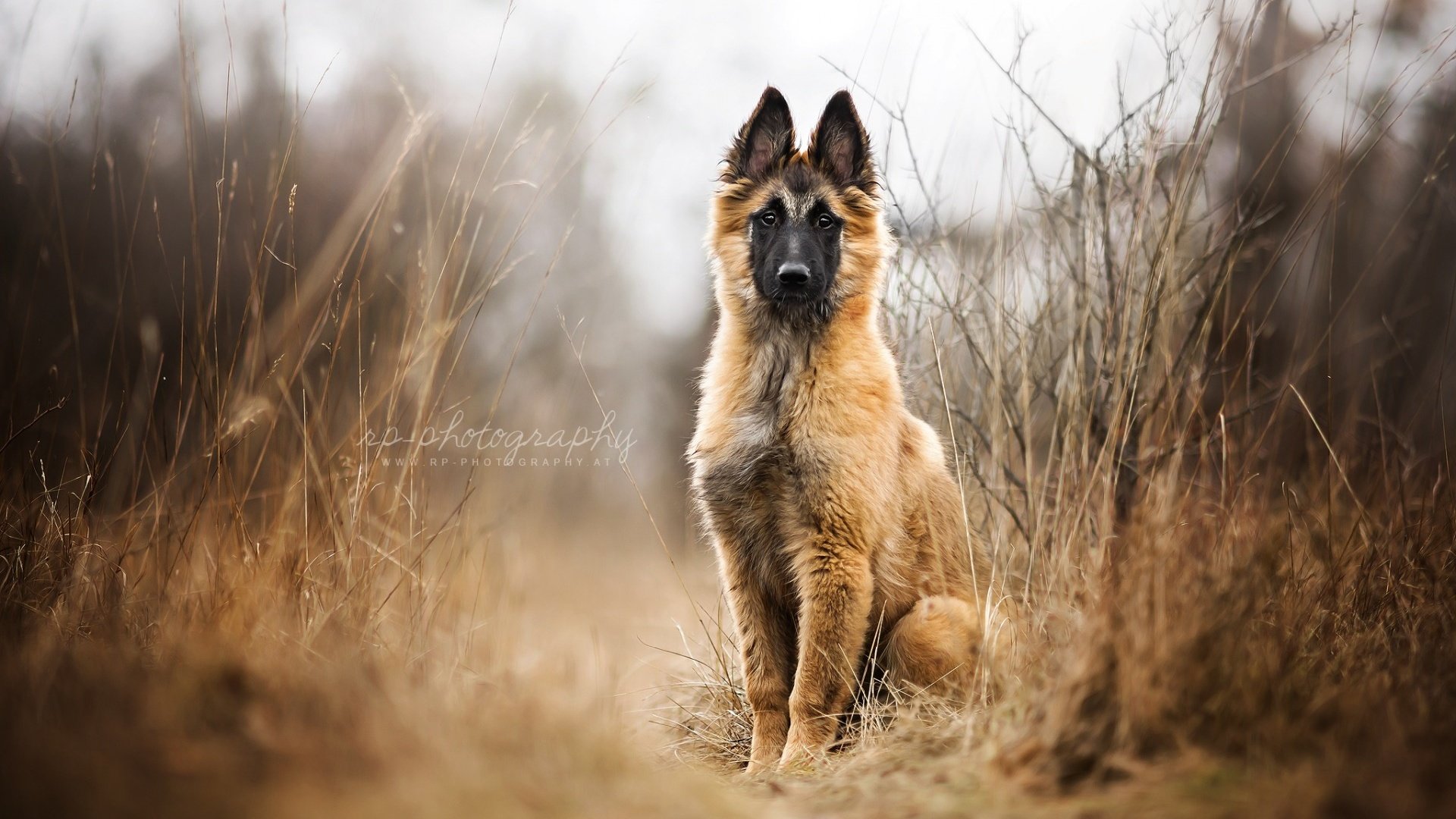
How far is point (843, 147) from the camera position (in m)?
3.92

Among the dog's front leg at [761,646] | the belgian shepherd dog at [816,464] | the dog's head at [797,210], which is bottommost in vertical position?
the dog's front leg at [761,646]

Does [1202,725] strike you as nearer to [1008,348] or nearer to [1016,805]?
[1016,805]

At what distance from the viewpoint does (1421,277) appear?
9531mm

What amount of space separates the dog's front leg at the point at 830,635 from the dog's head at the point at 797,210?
999 millimetres

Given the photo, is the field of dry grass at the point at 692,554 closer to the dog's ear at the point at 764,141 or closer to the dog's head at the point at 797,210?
the dog's head at the point at 797,210

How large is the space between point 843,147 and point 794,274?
2.59 ft

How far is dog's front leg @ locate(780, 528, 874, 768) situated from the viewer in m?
3.24

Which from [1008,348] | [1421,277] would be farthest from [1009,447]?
[1421,277]

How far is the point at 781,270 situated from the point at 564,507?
6031 millimetres

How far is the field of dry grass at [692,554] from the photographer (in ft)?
5.48

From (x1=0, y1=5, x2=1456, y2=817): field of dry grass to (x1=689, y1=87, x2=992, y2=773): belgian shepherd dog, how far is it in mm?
232

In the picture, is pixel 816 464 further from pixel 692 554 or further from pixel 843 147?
pixel 692 554

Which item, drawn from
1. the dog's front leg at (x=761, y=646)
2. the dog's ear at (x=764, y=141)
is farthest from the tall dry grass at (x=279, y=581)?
the dog's ear at (x=764, y=141)

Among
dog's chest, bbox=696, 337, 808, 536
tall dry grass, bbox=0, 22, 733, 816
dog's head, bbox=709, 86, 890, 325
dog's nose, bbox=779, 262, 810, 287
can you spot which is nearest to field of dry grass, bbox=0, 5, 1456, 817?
tall dry grass, bbox=0, 22, 733, 816
